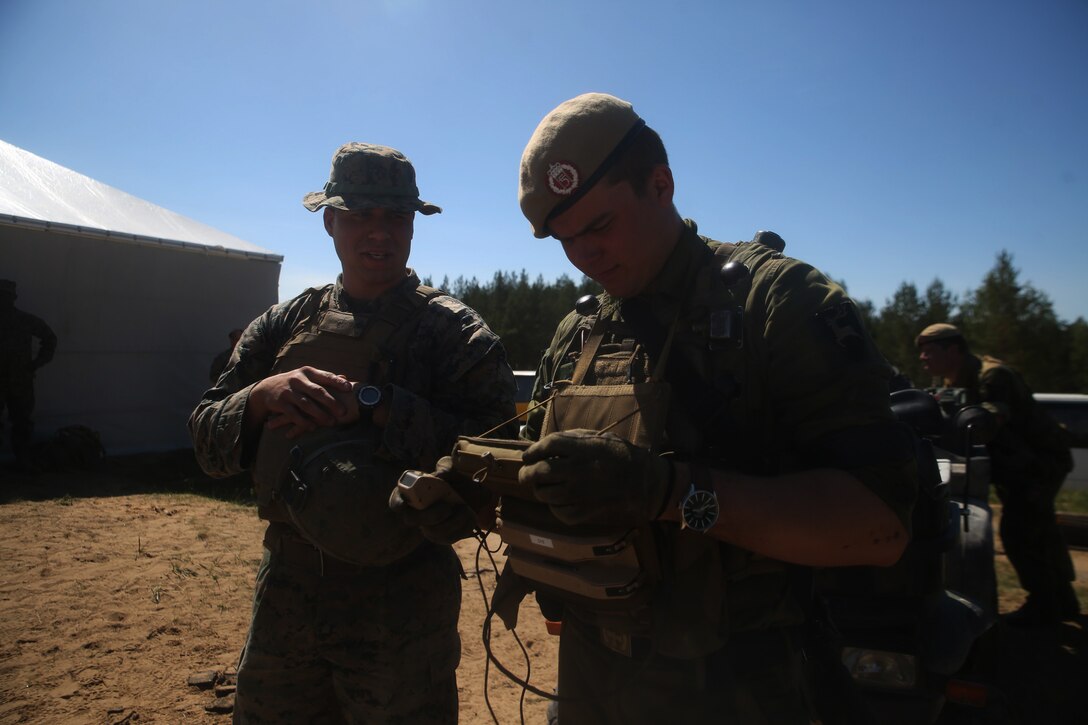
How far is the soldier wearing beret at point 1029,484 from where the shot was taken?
463 cm

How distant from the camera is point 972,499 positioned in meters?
3.56

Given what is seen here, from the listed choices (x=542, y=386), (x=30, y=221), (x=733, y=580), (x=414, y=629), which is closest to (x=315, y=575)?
(x=414, y=629)

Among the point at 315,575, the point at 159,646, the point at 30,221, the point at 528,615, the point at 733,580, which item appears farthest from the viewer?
the point at 30,221

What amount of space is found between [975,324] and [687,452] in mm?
31237

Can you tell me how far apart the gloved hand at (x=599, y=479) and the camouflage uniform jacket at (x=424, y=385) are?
31.6 inches

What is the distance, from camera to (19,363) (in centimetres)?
845

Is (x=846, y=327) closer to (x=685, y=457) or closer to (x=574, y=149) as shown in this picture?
(x=685, y=457)

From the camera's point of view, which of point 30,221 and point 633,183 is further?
point 30,221

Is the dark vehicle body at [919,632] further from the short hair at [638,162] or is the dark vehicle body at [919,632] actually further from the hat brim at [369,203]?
the hat brim at [369,203]

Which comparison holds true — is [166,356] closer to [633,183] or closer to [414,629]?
[414,629]

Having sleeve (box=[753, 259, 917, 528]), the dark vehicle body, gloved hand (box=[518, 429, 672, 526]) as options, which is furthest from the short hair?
the dark vehicle body

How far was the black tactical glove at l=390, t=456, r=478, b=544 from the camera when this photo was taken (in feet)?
4.91

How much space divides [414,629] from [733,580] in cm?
106

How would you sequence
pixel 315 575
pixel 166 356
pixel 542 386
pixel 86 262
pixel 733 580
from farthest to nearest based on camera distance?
pixel 166 356
pixel 86 262
pixel 315 575
pixel 542 386
pixel 733 580
